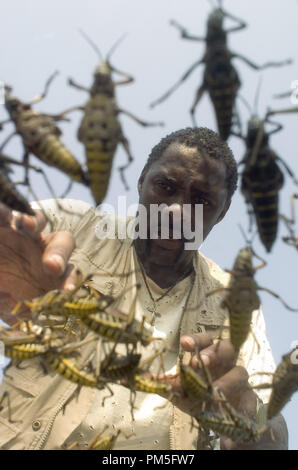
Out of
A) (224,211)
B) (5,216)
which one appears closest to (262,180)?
(5,216)

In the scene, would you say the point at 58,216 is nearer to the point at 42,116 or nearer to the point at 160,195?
the point at 160,195

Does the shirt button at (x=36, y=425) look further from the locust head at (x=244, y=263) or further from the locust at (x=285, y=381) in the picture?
the locust head at (x=244, y=263)

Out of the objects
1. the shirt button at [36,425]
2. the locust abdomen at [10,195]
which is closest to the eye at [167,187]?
the locust abdomen at [10,195]

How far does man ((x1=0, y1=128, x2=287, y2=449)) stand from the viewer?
450 cm

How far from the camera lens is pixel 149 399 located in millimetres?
5797

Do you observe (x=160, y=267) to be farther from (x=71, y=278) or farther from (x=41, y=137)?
(x=41, y=137)

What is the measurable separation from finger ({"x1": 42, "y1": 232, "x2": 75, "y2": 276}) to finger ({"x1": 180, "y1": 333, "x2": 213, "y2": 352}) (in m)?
1.23

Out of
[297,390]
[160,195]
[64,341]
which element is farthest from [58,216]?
[297,390]

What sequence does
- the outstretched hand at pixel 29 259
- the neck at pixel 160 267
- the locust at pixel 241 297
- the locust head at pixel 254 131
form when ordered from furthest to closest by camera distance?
1. the neck at pixel 160 267
2. the outstretched hand at pixel 29 259
3. the locust at pixel 241 297
4. the locust head at pixel 254 131

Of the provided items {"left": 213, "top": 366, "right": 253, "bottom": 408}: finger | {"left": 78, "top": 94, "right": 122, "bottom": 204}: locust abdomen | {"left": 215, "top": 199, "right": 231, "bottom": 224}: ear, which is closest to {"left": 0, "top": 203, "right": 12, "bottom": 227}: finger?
{"left": 78, "top": 94, "right": 122, "bottom": 204}: locust abdomen

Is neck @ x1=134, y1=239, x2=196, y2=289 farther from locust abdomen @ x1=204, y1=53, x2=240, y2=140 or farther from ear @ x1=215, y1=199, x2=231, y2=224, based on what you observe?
locust abdomen @ x1=204, y1=53, x2=240, y2=140

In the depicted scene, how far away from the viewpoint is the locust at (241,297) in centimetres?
374

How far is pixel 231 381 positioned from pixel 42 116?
9.18 feet

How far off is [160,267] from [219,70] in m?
3.84
